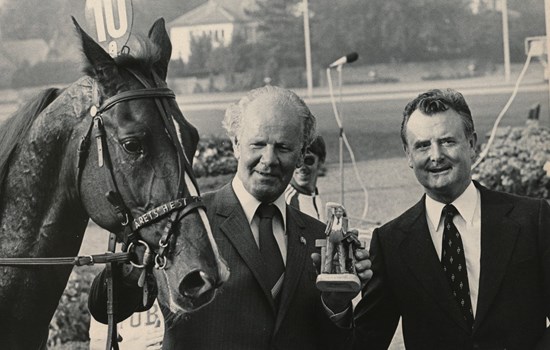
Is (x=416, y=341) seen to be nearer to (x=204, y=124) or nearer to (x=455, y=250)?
(x=455, y=250)

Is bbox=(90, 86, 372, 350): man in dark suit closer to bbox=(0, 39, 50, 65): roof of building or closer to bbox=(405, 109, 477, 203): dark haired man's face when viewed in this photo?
bbox=(405, 109, 477, 203): dark haired man's face

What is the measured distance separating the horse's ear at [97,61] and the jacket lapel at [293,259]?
817 mm

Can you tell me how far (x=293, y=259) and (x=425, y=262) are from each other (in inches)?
19.8

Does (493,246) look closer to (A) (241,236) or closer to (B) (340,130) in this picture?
(A) (241,236)

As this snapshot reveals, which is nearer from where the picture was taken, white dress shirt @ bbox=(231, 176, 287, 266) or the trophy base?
the trophy base

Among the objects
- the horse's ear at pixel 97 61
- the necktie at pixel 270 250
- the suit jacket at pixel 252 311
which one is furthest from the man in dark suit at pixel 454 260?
the horse's ear at pixel 97 61

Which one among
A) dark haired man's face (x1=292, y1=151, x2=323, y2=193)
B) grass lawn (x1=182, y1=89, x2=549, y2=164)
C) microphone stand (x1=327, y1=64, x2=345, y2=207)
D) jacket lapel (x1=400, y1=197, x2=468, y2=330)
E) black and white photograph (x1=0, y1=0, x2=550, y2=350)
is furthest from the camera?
grass lawn (x1=182, y1=89, x2=549, y2=164)

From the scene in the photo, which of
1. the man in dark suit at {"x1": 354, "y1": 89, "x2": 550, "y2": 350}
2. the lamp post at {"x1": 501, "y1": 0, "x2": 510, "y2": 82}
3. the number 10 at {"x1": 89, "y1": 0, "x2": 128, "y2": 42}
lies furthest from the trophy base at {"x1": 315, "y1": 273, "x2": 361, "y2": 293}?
the lamp post at {"x1": 501, "y1": 0, "x2": 510, "y2": 82}

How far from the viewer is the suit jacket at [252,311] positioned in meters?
2.83

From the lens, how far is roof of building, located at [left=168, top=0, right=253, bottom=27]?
8594 millimetres

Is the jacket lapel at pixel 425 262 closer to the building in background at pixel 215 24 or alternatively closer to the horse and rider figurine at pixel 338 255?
the horse and rider figurine at pixel 338 255

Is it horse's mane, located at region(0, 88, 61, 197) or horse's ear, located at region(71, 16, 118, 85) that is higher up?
horse's ear, located at region(71, 16, 118, 85)

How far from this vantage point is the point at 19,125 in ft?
9.83

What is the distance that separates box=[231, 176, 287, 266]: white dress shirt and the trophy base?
0.34 meters
